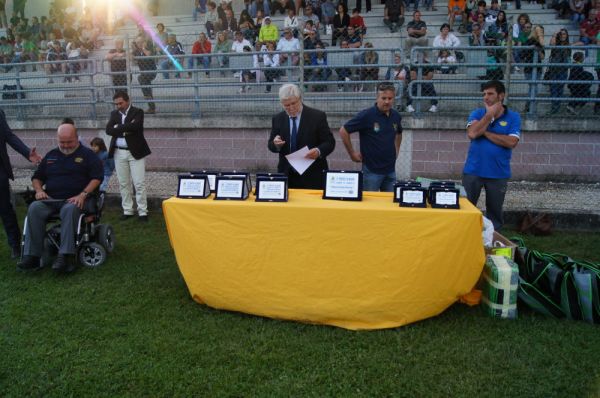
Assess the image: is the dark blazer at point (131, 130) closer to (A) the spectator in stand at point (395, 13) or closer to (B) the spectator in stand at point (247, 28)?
(B) the spectator in stand at point (247, 28)

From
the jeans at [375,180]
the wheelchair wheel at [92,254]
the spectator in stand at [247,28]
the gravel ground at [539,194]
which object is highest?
the spectator in stand at [247,28]

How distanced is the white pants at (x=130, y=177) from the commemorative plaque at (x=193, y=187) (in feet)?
9.24

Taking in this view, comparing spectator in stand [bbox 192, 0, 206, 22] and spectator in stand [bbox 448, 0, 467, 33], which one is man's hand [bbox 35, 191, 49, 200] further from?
spectator in stand [bbox 192, 0, 206, 22]

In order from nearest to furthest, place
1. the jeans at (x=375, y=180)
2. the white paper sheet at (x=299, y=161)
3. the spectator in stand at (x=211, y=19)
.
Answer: the white paper sheet at (x=299, y=161), the jeans at (x=375, y=180), the spectator in stand at (x=211, y=19)

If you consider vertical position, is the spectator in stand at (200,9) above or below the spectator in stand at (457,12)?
above

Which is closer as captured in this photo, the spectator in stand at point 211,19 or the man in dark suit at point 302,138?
the man in dark suit at point 302,138

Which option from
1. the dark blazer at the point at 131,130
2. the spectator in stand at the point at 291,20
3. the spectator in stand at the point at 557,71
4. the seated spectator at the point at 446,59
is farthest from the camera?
the spectator in stand at the point at 291,20

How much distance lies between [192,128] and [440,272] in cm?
656

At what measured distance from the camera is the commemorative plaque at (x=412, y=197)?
376 cm

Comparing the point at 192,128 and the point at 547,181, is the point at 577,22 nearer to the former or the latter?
the point at 547,181

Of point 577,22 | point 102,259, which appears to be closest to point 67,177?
point 102,259

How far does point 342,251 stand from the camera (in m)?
3.69

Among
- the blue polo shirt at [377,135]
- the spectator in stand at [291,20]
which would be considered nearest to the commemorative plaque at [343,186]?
the blue polo shirt at [377,135]

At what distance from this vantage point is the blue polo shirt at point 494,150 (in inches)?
184
